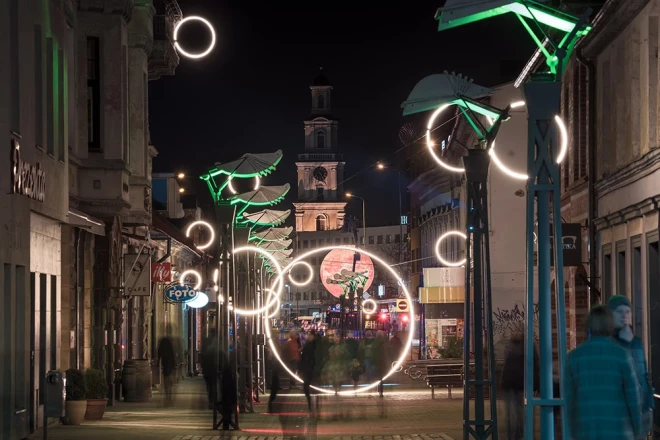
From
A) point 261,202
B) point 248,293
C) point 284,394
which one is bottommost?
point 284,394

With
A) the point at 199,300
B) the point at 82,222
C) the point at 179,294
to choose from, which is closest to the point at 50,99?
the point at 82,222

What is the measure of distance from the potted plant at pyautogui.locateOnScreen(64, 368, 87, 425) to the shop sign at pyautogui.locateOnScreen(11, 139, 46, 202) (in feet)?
16.7

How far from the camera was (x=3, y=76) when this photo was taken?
66.5 feet

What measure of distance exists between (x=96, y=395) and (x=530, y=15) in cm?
1585

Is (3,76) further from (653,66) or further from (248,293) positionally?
(248,293)

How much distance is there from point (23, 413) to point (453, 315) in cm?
3722

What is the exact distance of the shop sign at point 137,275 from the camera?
37.8 m

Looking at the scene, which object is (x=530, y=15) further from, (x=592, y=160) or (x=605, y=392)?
(x=592, y=160)

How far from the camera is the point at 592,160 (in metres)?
33.0

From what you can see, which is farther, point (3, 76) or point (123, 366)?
point (123, 366)

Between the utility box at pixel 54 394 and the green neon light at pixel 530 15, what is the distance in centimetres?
719

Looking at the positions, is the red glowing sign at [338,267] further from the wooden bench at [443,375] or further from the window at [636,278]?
the window at [636,278]

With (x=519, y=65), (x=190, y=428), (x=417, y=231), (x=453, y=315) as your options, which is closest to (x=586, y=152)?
(x=190, y=428)

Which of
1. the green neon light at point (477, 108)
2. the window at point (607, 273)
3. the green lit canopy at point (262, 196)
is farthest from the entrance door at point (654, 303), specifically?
the green lit canopy at point (262, 196)
